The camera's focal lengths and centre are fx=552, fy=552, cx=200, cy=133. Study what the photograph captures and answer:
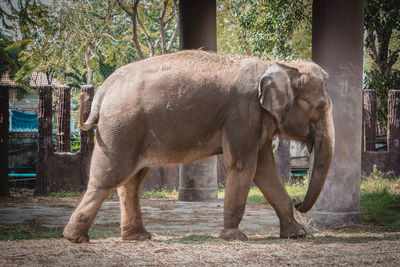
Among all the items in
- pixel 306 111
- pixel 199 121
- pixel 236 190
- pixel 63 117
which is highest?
pixel 63 117

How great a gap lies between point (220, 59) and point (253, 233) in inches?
85.8

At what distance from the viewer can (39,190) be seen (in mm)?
11258

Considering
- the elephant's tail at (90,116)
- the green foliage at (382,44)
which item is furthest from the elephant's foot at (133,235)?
the green foliage at (382,44)

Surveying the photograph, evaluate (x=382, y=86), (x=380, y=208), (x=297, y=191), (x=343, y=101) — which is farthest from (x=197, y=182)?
(x=382, y=86)

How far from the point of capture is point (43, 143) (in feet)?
37.0

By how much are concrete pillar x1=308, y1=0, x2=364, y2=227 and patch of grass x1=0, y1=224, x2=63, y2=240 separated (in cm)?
337

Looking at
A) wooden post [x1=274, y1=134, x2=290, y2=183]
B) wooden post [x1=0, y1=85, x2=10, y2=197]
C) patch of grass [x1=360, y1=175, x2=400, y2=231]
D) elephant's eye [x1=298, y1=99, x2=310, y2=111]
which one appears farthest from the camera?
wooden post [x1=274, y1=134, x2=290, y2=183]

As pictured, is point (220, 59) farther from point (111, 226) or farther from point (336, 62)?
point (111, 226)

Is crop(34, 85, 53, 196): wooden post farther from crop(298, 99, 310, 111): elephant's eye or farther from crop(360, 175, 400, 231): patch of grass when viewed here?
crop(298, 99, 310, 111): elephant's eye

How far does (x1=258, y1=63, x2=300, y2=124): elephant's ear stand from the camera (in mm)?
5633

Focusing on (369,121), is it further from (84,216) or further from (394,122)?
(84,216)

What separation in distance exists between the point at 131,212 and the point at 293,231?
5.83 ft

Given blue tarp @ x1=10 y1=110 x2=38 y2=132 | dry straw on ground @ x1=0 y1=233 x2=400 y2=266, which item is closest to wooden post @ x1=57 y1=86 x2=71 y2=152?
dry straw on ground @ x1=0 y1=233 x2=400 y2=266

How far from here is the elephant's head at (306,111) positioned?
18.7 feet
